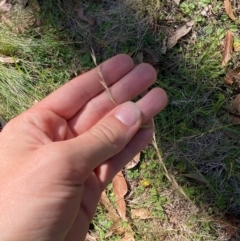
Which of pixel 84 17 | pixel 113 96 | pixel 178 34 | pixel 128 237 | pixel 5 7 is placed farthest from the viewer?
pixel 5 7

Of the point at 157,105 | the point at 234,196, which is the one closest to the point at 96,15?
the point at 157,105

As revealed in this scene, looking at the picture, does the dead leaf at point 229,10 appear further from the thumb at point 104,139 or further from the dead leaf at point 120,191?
the dead leaf at point 120,191

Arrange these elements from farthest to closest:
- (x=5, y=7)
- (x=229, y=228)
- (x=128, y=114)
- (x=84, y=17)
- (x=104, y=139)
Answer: (x=5, y=7) → (x=84, y=17) → (x=229, y=228) → (x=128, y=114) → (x=104, y=139)

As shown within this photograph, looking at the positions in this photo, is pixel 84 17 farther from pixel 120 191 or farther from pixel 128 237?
pixel 128 237

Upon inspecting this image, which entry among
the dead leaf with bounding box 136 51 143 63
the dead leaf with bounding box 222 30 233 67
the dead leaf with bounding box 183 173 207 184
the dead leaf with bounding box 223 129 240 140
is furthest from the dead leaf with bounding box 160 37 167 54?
the dead leaf with bounding box 183 173 207 184

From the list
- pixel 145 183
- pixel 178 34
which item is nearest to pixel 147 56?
pixel 178 34

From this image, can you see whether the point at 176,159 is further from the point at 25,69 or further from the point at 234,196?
the point at 25,69

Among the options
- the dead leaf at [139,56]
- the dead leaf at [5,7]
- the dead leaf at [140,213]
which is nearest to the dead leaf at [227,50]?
the dead leaf at [139,56]
